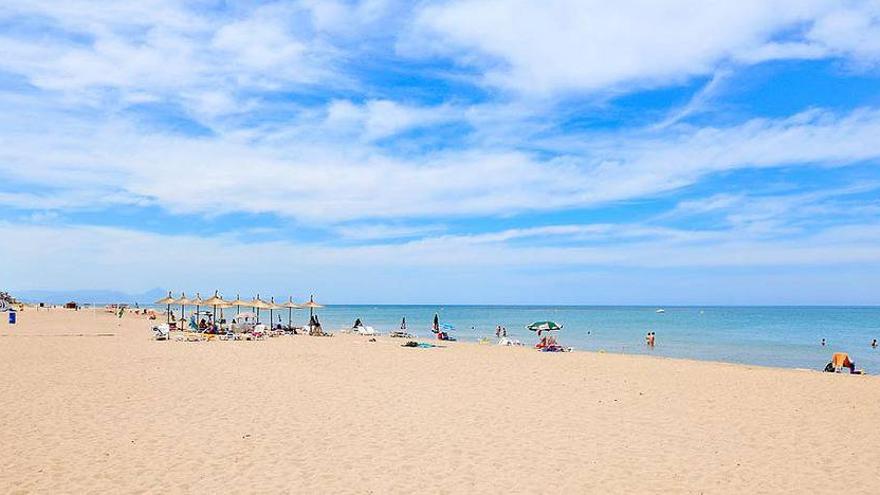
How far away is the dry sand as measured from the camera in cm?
766

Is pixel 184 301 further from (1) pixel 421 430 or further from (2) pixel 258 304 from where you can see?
(1) pixel 421 430

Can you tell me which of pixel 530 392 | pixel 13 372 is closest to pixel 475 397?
pixel 530 392

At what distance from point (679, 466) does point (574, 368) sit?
1138 centimetres

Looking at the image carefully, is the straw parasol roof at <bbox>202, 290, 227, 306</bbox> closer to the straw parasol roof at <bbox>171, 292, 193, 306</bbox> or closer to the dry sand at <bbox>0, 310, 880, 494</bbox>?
the straw parasol roof at <bbox>171, 292, 193, 306</bbox>

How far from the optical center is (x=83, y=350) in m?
21.9

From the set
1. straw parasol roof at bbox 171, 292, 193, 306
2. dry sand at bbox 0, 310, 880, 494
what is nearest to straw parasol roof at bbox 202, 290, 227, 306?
straw parasol roof at bbox 171, 292, 193, 306

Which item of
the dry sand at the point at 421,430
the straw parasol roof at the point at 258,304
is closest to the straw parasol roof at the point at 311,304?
the straw parasol roof at the point at 258,304

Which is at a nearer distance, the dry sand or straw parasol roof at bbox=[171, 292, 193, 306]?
the dry sand

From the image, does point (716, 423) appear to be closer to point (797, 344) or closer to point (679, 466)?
point (679, 466)

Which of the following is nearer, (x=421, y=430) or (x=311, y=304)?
(x=421, y=430)

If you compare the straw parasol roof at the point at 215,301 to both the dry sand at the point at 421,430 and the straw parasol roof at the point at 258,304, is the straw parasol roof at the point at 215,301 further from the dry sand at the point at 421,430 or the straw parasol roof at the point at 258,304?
the dry sand at the point at 421,430

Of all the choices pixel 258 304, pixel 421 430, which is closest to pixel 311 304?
pixel 258 304

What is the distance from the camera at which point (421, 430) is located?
10.3m

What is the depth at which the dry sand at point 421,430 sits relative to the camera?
7.66 metres
